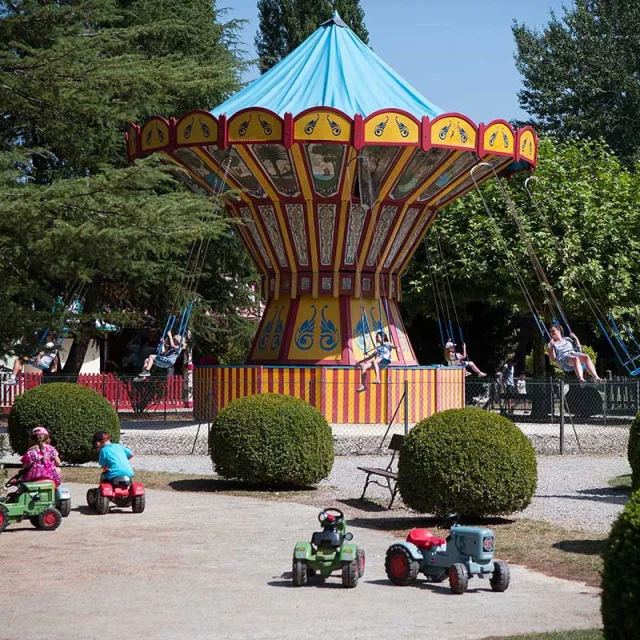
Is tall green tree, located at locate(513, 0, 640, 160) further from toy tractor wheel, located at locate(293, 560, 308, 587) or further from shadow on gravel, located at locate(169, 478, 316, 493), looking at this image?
toy tractor wheel, located at locate(293, 560, 308, 587)

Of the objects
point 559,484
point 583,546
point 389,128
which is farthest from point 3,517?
point 389,128

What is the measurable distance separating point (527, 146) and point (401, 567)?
1879 cm

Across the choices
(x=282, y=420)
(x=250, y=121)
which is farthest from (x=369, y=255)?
(x=282, y=420)

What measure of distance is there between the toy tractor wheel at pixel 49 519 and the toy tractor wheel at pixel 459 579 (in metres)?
5.31

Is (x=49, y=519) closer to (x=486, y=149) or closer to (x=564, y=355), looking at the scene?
(x=564, y=355)

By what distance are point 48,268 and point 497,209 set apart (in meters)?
23.6

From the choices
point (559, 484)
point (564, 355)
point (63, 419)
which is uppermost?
point (564, 355)

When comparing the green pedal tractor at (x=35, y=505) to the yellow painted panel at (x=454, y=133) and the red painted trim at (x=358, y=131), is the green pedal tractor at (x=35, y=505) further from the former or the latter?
the yellow painted panel at (x=454, y=133)

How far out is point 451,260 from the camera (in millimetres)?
35438

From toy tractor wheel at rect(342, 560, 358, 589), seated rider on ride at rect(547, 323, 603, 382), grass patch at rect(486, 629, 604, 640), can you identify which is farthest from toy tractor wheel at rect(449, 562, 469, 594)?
seated rider on ride at rect(547, 323, 603, 382)

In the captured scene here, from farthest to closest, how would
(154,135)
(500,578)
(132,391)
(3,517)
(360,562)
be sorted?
(132,391)
(154,135)
(3,517)
(360,562)
(500,578)

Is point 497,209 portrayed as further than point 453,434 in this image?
Yes

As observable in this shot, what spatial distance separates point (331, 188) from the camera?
88.0 ft

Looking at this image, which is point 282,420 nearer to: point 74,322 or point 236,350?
point 74,322
